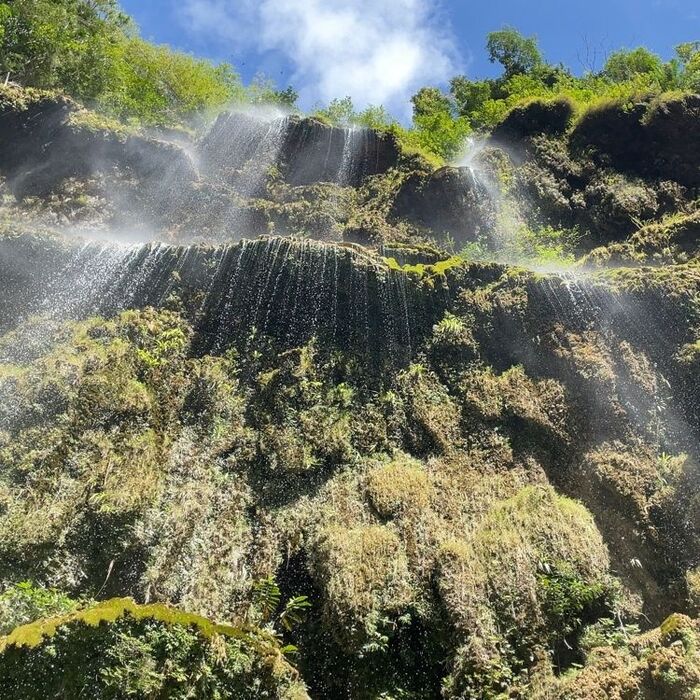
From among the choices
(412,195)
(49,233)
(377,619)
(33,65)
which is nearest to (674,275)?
(412,195)

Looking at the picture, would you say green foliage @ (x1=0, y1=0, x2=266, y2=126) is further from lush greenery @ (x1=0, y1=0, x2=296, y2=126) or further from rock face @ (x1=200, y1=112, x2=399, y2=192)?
→ rock face @ (x1=200, y1=112, x2=399, y2=192)

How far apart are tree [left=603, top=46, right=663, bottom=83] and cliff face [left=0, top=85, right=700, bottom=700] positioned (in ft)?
45.2

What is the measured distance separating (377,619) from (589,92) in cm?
2446

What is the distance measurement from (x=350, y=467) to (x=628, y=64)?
28.0 m

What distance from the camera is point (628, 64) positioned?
29.1 metres

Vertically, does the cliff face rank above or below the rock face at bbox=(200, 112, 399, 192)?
below

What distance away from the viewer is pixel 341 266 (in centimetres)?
1433

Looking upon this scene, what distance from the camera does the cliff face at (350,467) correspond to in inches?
345

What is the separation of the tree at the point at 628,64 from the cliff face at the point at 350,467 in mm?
13768

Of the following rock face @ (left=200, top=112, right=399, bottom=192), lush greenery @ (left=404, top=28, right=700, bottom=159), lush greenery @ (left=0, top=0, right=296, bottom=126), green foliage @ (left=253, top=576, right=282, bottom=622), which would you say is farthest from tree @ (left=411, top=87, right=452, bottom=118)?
green foliage @ (left=253, top=576, right=282, bottom=622)

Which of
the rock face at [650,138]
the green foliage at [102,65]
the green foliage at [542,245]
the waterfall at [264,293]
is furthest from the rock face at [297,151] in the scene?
the waterfall at [264,293]

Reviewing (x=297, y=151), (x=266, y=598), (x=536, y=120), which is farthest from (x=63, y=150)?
(x=536, y=120)

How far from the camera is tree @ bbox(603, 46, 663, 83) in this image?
28333mm

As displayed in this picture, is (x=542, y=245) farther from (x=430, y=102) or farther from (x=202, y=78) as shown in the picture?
(x=202, y=78)
